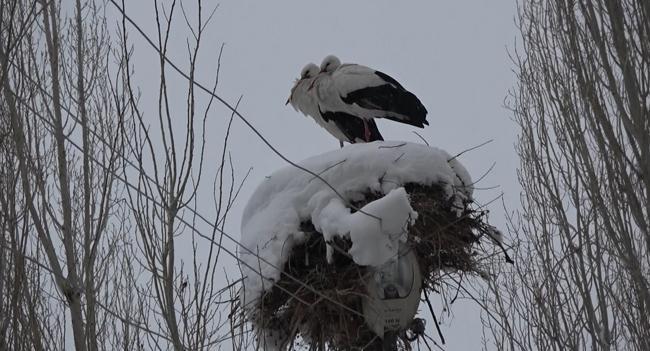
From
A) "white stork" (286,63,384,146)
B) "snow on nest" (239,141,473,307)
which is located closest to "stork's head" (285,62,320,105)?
"white stork" (286,63,384,146)

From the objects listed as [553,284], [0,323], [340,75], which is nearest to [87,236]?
[340,75]

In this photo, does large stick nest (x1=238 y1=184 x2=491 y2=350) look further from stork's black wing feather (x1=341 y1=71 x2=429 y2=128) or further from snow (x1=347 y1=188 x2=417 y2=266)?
stork's black wing feather (x1=341 y1=71 x2=429 y2=128)

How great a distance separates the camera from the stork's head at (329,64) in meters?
4.89

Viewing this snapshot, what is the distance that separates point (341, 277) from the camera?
2.65 metres

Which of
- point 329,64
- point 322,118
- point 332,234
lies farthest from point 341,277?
point 329,64

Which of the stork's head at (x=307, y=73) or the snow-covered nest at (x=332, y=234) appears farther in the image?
the stork's head at (x=307, y=73)

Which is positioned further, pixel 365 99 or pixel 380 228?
pixel 365 99

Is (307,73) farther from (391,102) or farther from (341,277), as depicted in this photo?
(341,277)

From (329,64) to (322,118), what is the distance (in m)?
0.40

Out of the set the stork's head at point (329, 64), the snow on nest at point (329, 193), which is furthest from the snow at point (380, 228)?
the stork's head at point (329, 64)

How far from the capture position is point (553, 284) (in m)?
4.62

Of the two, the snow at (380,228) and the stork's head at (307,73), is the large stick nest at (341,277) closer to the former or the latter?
the snow at (380,228)

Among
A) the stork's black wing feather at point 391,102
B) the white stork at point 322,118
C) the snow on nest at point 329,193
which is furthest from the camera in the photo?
the white stork at point 322,118

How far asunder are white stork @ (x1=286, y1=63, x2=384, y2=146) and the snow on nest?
5.78 feet
